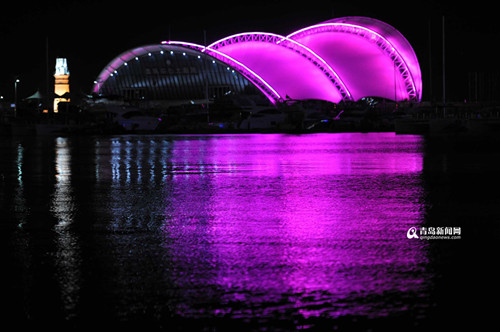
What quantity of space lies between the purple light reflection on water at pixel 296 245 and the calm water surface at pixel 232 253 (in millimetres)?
18

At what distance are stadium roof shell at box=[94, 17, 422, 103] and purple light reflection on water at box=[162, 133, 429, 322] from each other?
6001 centimetres

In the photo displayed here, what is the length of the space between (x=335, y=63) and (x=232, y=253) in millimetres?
70738

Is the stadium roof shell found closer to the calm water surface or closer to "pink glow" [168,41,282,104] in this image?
"pink glow" [168,41,282,104]

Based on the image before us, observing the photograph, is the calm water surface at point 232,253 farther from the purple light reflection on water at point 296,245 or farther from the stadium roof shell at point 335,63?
the stadium roof shell at point 335,63

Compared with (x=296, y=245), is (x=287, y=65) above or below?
above

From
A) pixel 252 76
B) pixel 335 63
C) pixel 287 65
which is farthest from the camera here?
pixel 287 65

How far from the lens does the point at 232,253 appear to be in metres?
7.78

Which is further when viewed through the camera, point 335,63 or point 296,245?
point 335,63

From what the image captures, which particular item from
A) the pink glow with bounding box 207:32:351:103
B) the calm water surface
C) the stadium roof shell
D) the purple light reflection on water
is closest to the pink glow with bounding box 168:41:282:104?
the stadium roof shell

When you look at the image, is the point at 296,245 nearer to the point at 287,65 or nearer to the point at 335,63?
the point at 287,65

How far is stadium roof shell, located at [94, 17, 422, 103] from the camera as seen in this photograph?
76.1m

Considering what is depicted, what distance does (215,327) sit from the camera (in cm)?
518

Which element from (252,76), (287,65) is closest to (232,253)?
(252,76)

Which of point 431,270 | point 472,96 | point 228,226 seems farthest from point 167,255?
point 472,96
